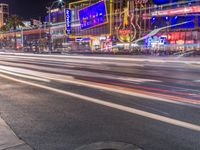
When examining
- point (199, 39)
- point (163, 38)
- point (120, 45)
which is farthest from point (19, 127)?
point (120, 45)

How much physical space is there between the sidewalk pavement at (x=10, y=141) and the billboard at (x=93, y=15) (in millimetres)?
72114

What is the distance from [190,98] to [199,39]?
1831 inches

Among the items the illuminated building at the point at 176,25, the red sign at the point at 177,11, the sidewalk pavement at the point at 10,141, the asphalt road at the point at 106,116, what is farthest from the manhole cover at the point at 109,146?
the red sign at the point at 177,11

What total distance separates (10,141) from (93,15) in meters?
76.6

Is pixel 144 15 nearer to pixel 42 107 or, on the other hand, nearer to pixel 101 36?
pixel 101 36

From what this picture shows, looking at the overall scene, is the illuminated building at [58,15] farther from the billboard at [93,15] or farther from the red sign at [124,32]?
the red sign at [124,32]

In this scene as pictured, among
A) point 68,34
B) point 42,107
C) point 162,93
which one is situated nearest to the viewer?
point 42,107

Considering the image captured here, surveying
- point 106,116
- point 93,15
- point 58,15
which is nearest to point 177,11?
point 93,15

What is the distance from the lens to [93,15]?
81.1 meters

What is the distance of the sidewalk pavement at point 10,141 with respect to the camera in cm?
553

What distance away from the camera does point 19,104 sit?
9.49 meters

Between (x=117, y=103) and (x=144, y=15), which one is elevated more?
(x=144, y=15)

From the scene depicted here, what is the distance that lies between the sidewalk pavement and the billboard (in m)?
72.1

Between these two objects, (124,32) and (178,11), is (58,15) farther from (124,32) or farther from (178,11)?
(178,11)
